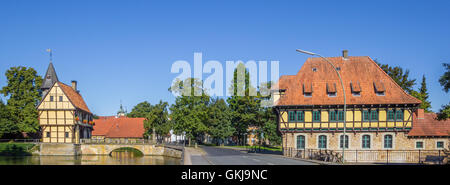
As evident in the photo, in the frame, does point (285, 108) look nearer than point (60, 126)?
Yes

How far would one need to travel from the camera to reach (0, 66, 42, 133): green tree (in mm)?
57469

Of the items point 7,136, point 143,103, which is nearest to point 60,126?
point 7,136

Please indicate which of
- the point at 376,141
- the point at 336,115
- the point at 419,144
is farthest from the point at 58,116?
the point at 419,144

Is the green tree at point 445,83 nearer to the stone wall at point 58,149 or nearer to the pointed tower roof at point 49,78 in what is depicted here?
the stone wall at point 58,149

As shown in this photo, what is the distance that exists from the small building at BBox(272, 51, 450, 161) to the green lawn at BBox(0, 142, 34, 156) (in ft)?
127

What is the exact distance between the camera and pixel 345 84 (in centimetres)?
3734

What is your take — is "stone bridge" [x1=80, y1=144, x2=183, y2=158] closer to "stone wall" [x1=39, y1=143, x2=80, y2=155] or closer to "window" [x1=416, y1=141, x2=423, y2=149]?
"stone wall" [x1=39, y1=143, x2=80, y2=155]

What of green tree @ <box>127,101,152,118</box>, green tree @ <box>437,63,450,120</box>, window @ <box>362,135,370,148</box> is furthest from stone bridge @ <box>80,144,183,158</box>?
green tree @ <box>437,63,450,120</box>

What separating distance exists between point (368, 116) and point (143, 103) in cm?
6518

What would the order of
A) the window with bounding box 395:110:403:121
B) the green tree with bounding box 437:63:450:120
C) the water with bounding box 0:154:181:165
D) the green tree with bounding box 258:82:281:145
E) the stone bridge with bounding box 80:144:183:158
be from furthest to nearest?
the stone bridge with bounding box 80:144:183:158
the green tree with bounding box 258:82:281:145
the water with bounding box 0:154:181:165
the window with bounding box 395:110:403:121
the green tree with bounding box 437:63:450:120

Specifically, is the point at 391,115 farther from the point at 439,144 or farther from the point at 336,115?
the point at 439,144
